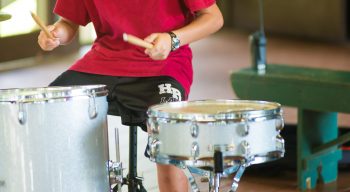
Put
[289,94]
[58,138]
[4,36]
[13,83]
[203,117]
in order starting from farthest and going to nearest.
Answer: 1. [4,36]
2. [13,83]
3. [289,94]
4. [58,138]
5. [203,117]

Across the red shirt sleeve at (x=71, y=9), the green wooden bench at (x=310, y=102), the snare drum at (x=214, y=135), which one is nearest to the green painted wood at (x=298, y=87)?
the green wooden bench at (x=310, y=102)

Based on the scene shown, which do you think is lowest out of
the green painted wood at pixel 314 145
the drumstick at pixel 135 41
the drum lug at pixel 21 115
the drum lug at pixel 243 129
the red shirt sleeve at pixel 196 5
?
the green painted wood at pixel 314 145

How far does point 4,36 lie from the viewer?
8.46 meters

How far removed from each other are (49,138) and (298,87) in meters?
2.05

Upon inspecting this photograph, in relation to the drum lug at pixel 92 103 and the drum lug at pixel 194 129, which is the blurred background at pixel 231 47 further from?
the drum lug at pixel 194 129

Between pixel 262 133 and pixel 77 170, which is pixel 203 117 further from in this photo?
pixel 77 170

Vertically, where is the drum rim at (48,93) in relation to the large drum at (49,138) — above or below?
above

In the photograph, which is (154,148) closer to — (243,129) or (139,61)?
(243,129)

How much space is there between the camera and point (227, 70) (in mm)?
8820

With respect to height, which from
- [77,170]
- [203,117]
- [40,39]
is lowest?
[77,170]

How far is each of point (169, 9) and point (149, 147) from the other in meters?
0.62

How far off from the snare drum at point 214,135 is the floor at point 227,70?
5.27 feet

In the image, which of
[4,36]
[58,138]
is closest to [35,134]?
[58,138]

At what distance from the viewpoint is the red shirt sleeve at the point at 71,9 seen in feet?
10.2
